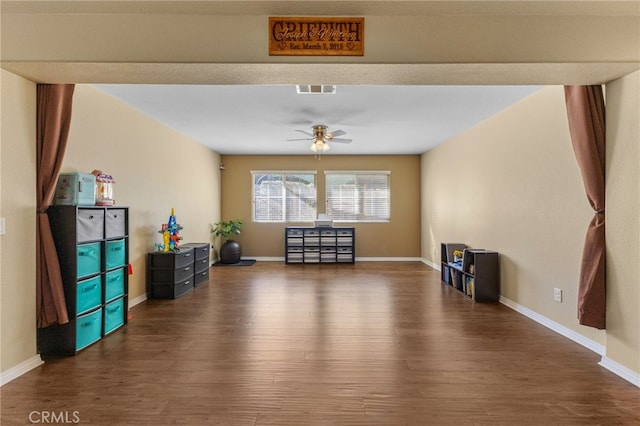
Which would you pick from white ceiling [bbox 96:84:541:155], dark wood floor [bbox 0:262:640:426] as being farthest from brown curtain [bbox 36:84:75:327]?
white ceiling [bbox 96:84:541:155]

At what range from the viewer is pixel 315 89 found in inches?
141

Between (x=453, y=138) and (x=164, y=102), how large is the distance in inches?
195

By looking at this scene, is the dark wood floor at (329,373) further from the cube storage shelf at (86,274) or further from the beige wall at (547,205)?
the beige wall at (547,205)

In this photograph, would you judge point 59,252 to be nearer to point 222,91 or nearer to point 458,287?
point 222,91

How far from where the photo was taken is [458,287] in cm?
507

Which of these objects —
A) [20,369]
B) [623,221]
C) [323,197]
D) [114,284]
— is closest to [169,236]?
[114,284]

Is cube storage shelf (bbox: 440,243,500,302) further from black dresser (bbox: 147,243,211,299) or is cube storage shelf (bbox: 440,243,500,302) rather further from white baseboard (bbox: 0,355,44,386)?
white baseboard (bbox: 0,355,44,386)

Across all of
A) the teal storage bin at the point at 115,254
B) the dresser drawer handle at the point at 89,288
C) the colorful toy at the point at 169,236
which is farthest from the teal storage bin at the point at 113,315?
the colorful toy at the point at 169,236

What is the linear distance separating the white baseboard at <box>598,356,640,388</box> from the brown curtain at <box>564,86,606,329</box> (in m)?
0.28

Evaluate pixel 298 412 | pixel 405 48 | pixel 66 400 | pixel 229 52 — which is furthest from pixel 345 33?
pixel 66 400

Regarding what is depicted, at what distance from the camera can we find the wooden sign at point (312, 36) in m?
2.23

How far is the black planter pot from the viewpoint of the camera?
7.39 meters

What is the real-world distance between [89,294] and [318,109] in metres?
3.37

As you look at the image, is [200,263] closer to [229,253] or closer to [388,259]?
[229,253]
